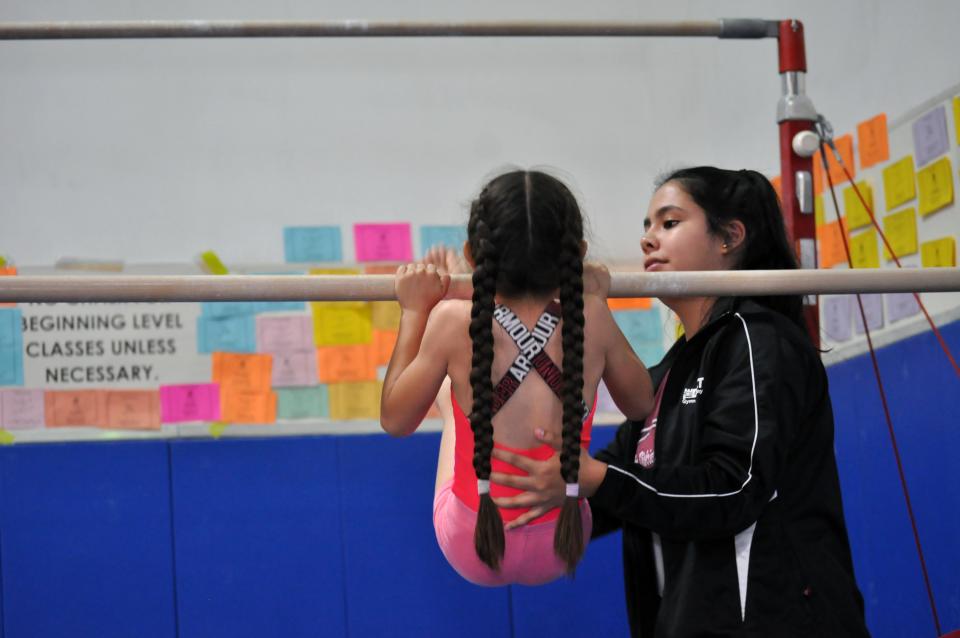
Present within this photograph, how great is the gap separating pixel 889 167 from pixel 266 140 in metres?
2.21

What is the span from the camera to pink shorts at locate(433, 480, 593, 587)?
1.87m

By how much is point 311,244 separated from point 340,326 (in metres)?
0.33

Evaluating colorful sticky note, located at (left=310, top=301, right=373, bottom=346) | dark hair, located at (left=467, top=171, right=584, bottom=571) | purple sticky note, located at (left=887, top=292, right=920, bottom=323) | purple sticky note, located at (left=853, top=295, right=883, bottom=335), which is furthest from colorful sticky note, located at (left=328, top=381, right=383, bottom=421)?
dark hair, located at (left=467, top=171, right=584, bottom=571)

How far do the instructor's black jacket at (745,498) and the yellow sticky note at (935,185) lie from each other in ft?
3.63

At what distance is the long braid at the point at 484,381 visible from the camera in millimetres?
1743

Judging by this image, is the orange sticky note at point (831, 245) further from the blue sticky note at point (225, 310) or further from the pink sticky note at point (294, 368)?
the blue sticky note at point (225, 310)

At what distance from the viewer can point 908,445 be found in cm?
300

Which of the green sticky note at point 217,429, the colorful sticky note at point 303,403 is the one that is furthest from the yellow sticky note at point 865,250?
the green sticky note at point 217,429

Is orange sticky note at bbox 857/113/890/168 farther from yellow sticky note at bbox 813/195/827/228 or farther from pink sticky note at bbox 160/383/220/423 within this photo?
pink sticky note at bbox 160/383/220/423

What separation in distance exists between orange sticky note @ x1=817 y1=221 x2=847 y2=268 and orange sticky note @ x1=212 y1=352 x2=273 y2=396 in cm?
189

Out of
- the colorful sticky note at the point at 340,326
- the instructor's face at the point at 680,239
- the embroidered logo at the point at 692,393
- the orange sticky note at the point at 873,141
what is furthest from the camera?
the colorful sticky note at the point at 340,326

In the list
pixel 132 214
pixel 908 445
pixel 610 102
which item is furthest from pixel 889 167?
pixel 132 214

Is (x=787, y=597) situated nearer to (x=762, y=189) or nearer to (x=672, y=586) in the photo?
(x=672, y=586)

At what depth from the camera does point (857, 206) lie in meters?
3.34
